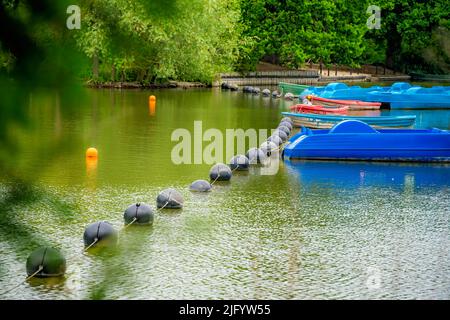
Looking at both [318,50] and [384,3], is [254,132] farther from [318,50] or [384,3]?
[384,3]

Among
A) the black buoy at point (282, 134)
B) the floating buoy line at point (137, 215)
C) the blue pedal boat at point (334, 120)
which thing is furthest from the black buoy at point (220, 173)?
the blue pedal boat at point (334, 120)

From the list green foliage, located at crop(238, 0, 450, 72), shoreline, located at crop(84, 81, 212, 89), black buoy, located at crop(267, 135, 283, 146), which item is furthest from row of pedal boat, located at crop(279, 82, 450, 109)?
black buoy, located at crop(267, 135, 283, 146)

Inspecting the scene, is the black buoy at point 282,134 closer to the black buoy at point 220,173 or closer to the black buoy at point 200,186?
the black buoy at point 220,173

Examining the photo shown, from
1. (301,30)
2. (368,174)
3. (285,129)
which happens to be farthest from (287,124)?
(301,30)

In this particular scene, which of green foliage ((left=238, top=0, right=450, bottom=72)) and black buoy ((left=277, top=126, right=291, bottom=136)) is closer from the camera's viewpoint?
black buoy ((left=277, top=126, right=291, bottom=136))

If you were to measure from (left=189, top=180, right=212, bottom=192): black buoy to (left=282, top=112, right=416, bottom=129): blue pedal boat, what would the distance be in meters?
12.0

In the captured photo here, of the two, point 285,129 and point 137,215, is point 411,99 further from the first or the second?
point 137,215

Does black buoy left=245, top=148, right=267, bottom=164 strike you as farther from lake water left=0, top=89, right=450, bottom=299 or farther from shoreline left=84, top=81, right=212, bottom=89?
shoreline left=84, top=81, right=212, bottom=89

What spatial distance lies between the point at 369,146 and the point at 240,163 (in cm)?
400

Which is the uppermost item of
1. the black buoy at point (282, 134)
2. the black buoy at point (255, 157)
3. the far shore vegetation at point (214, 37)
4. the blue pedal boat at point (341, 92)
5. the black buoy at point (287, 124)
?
the far shore vegetation at point (214, 37)

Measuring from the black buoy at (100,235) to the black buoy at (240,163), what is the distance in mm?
8512

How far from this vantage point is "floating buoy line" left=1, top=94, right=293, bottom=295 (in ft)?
33.0

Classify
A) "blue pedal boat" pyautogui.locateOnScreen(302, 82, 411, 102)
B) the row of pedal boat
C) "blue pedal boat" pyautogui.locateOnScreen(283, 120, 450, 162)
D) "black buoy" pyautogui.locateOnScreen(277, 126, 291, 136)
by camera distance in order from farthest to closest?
the row of pedal boat
"blue pedal boat" pyautogui.locateOnScreen(302, 82, 411, 102)
"black buoy" pyautogui.locateOnScreen(277, 126, 291, 136)
"blue pedal boat" pyautogui.locateOnScreen(283, 120, 450, 162)

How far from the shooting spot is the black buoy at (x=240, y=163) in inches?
813
